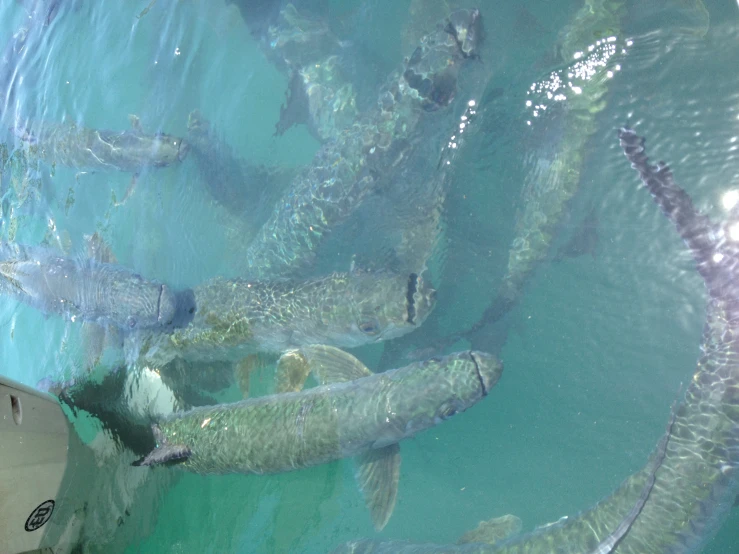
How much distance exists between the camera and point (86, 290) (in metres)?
6.30

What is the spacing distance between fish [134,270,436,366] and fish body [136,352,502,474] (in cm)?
61

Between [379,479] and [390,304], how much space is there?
1647 millimetres

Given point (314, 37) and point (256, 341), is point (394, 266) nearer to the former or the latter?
point (256, 341)

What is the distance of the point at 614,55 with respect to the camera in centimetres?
513

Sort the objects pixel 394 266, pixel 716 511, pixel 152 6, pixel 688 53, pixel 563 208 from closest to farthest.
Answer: pixel 716 511, pixel 688 53, pixel 563 208, pixel 394 266, pixel 152 6

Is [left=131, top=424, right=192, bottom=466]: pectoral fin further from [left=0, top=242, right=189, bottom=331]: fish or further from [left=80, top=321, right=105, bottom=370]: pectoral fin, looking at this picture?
[left=80, top=321, right=105, bottom=370]: pectoral fin

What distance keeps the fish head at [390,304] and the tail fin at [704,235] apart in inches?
80.6

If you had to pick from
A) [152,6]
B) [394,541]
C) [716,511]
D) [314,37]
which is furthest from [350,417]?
[152,6]

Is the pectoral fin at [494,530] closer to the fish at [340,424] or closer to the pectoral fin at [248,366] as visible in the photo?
the fish at [340,424]

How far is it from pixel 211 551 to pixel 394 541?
1661 millimetres

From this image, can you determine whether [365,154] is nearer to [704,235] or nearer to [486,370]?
[486,370]

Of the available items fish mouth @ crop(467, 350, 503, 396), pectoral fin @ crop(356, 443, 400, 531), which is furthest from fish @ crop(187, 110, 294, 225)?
fish mouth @ crop(467, 350, 503, 396)

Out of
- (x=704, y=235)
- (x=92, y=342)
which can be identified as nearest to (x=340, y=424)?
(x=92, y=342)

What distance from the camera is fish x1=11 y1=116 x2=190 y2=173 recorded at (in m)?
6.87
